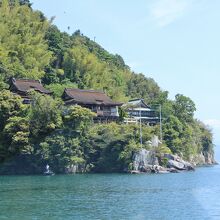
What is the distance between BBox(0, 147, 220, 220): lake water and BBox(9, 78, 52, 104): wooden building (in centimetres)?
1392

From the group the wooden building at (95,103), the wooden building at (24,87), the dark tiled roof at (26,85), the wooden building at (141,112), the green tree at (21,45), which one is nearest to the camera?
the wooden building at (24,87)

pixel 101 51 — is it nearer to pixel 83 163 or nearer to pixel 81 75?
pixel 81 75

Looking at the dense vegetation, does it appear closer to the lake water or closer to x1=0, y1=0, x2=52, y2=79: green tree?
x1=0, y1=0, x2=52, y2=79: green tree

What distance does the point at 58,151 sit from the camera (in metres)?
42.3

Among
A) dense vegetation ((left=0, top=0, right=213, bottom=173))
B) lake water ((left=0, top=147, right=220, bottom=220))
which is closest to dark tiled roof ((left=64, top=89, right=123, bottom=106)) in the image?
dense vegetation ((left=0, top=0, right=213, bottom=173))

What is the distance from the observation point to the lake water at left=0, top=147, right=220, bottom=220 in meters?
20.5

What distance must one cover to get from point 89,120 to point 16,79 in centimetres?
998

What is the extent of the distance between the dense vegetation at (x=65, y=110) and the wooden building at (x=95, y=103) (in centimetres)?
171

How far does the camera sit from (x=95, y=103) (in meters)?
48.0

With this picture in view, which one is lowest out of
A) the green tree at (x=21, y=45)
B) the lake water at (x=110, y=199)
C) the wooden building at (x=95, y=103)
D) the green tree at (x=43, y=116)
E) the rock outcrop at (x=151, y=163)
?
the lake water at (x=110, y=199)

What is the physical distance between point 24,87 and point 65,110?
21.9 ft

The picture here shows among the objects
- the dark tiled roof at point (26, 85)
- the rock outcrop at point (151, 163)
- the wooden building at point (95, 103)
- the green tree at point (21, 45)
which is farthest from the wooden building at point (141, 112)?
the green tree at point (21, 45)

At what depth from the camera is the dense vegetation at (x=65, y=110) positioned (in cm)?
4009

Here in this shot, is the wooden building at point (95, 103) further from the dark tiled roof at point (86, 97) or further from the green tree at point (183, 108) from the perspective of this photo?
the green tree at point (183, 108)
